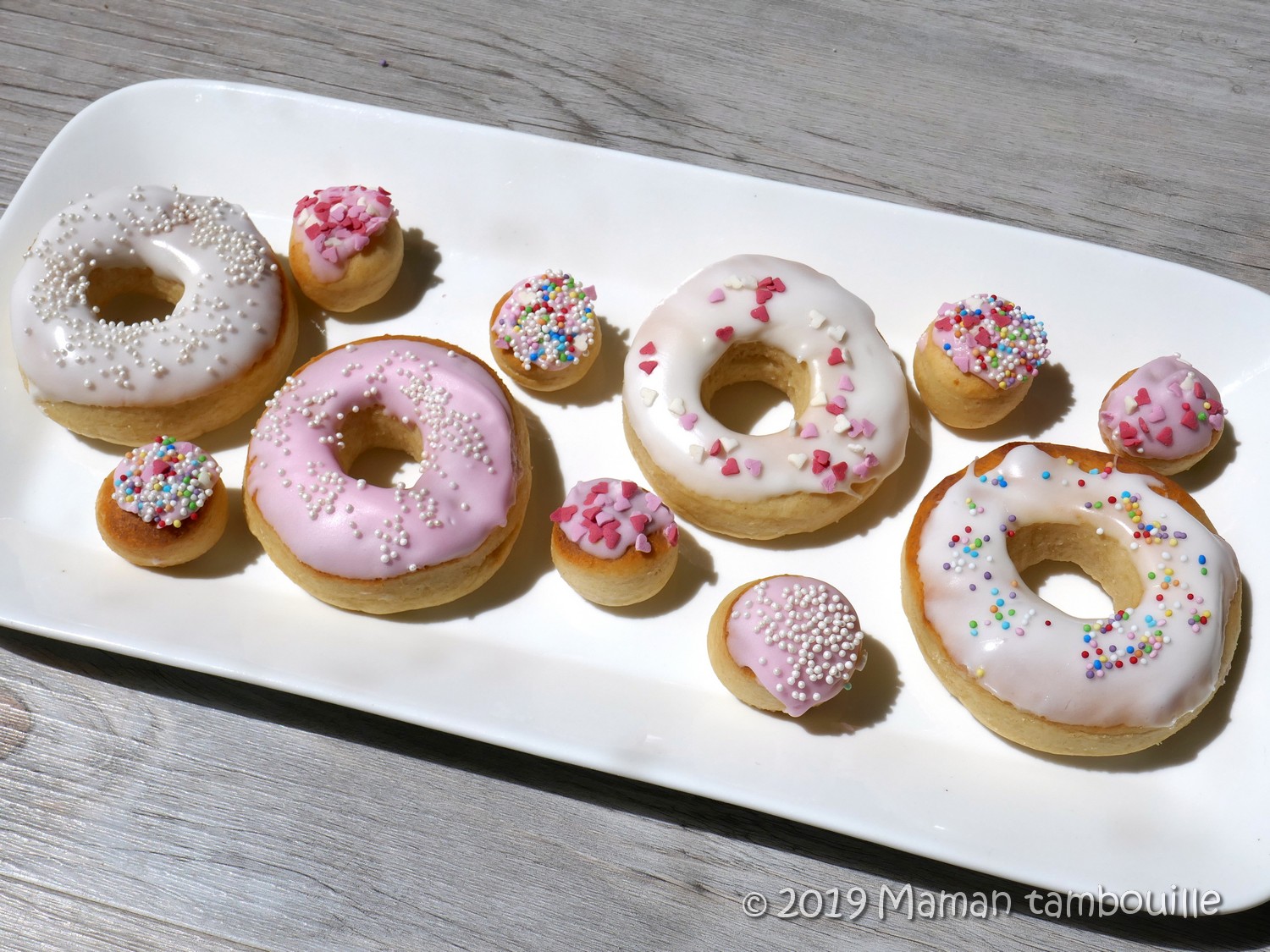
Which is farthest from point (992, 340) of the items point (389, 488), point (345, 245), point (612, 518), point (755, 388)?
point (345, 245)

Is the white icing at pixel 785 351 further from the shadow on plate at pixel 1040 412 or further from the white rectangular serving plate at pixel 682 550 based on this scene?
the shadow on plate at pixel 1040 412

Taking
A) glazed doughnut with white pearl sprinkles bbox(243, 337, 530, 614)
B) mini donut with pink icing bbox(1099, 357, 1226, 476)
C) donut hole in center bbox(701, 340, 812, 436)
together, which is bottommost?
glazed doughnut with white pearl sprinkles bbox(243, 337, 530, 614)

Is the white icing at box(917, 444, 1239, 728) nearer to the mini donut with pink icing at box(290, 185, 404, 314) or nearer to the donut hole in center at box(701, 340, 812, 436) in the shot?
the donut hole in center at box(701, 340, 812, 436)

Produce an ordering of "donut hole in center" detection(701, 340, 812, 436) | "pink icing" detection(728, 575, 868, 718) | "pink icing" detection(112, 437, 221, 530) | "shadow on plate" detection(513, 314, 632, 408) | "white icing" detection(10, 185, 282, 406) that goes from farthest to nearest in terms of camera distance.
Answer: "shadow on plate" detection(513, 314, 632, 408) < "donut hole in center" detection(701, 340, 812, 436) < "white icing" detection(10, 185, 282, 406) < "pink icing" detection(112, 437, 221, 530) < "pink icing" detection(728, 575, 868, 718)

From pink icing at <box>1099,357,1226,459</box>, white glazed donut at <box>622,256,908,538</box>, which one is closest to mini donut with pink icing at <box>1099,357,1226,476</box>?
pink icing at <box>1099,357,1226,459</box>

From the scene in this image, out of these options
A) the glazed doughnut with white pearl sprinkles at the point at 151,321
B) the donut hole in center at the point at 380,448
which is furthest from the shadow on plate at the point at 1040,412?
the glazed doughnut with white pearl sprinkles at the point at 151,321

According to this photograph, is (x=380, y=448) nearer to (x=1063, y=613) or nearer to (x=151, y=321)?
(x=151, y=321)
